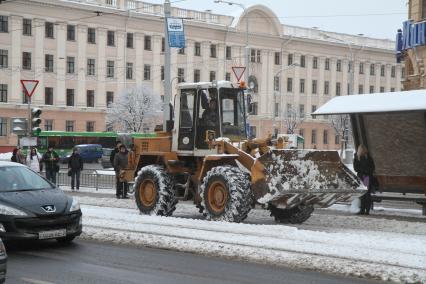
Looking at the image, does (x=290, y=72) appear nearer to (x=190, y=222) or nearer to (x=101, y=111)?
(x=101, y=111)

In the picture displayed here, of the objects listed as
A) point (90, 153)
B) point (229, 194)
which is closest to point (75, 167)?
point (229, 194)

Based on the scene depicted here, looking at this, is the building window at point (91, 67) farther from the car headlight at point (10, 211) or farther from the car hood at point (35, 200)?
the car headlight at point (10, 211)

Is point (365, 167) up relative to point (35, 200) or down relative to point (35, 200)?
up

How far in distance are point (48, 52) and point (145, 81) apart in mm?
11777

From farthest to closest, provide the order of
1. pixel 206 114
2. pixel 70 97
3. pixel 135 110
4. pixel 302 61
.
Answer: pixel 302 61
pixel 70 97
pixel 135 110
pixel 206 114

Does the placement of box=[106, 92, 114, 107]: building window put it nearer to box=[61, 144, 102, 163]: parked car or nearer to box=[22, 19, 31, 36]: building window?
box=[22, 19, 31, 36]: building window

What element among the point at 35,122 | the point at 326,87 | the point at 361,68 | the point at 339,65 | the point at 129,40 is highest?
the point at 129,40

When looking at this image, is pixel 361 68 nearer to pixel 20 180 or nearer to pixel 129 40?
pixel 129 40

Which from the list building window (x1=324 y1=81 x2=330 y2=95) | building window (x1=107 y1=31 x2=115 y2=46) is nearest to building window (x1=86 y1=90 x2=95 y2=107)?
building window (x1=107 y1=31 x2=115 y2=46)

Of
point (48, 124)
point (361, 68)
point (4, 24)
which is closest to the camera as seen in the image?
point (4, 24)

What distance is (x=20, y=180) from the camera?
13148 millimetres

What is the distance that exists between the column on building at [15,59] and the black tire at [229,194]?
2327 inches

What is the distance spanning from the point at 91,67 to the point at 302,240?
67310mm

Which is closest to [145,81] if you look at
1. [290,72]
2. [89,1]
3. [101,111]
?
[101,111]
